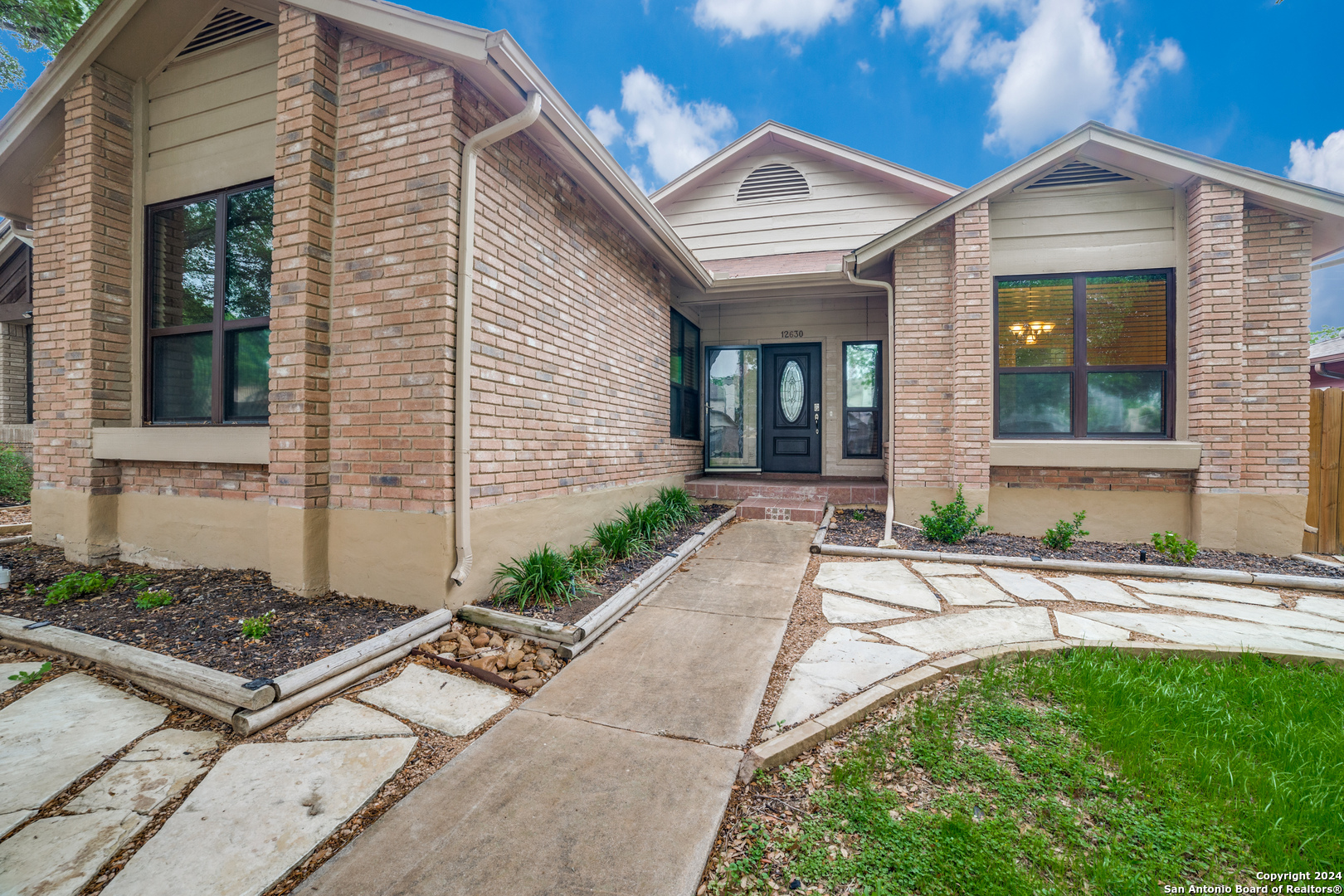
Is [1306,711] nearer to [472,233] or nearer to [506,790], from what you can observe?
[506,790]

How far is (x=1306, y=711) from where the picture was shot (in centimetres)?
221

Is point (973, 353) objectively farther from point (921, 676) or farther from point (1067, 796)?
point (1067, 796)

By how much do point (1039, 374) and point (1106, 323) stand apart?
82 centimetres

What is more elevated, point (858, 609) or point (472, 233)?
point (472, 233)

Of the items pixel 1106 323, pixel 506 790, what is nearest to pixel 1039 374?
pixel 1106 323

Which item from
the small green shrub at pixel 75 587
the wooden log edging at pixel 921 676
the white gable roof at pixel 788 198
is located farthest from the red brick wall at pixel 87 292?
the white gable roof at pixel 788 198

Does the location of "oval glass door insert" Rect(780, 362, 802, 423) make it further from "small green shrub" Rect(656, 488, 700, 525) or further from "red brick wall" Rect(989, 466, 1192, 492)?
"red brick wall" Rect(989, 466, 1192, 492)

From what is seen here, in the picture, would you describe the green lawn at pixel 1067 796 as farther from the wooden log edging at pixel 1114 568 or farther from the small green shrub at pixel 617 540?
the small green shrub at pixel 617 540

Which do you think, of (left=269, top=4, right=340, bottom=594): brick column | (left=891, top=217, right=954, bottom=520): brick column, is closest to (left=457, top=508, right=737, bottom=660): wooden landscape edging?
(left=269, top=4, right=340, bottom=594): brick column

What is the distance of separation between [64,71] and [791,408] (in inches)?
324

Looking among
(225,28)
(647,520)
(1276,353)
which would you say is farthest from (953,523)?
(225,28)

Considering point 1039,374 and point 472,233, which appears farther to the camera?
point 1039,374

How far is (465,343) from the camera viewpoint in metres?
3.16

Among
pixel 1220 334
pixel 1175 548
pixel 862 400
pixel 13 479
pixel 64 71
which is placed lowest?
pixel 1175 548
